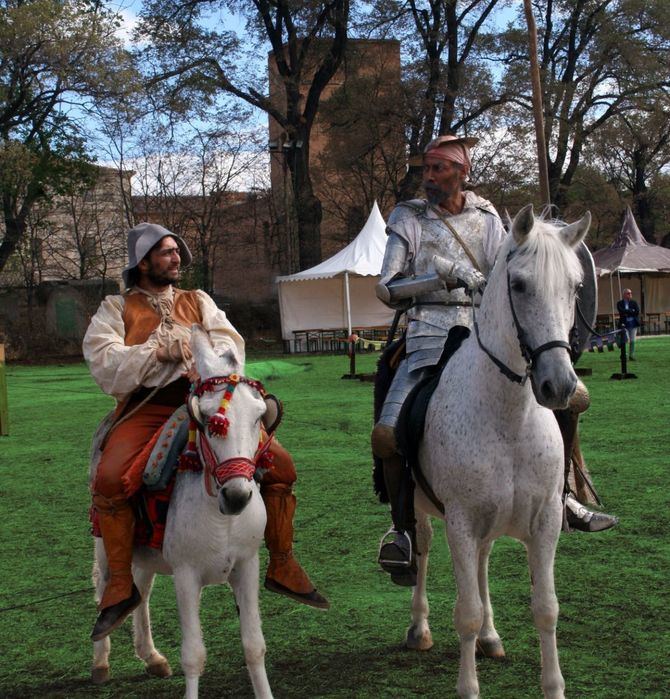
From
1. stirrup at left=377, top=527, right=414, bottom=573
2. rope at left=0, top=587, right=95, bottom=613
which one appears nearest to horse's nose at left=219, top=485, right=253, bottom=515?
stirrup at left=377, top=527, right=414, bottom=573

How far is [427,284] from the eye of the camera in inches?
159

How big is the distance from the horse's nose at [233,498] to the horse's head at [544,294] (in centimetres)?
109

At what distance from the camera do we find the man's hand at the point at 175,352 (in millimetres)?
3943

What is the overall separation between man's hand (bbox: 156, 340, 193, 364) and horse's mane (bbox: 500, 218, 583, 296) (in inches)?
58.6

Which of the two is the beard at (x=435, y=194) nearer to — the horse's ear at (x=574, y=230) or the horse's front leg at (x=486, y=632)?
the horse's ear at (x=574, y=230)

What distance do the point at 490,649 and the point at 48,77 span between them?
2649 centimetres

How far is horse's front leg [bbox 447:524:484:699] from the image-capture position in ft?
11.9

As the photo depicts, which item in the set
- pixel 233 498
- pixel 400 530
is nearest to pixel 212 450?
pixel 233 498

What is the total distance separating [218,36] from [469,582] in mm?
31778

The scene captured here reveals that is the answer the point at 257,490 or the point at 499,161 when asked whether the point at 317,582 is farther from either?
the point at 499,161

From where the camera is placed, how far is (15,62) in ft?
86.8

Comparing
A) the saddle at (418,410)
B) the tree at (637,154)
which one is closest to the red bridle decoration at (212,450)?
the saddle at (418,410)

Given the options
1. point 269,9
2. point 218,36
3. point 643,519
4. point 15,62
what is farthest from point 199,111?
point 643,519

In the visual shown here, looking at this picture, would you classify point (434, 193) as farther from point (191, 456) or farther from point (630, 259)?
point (630, 259)
